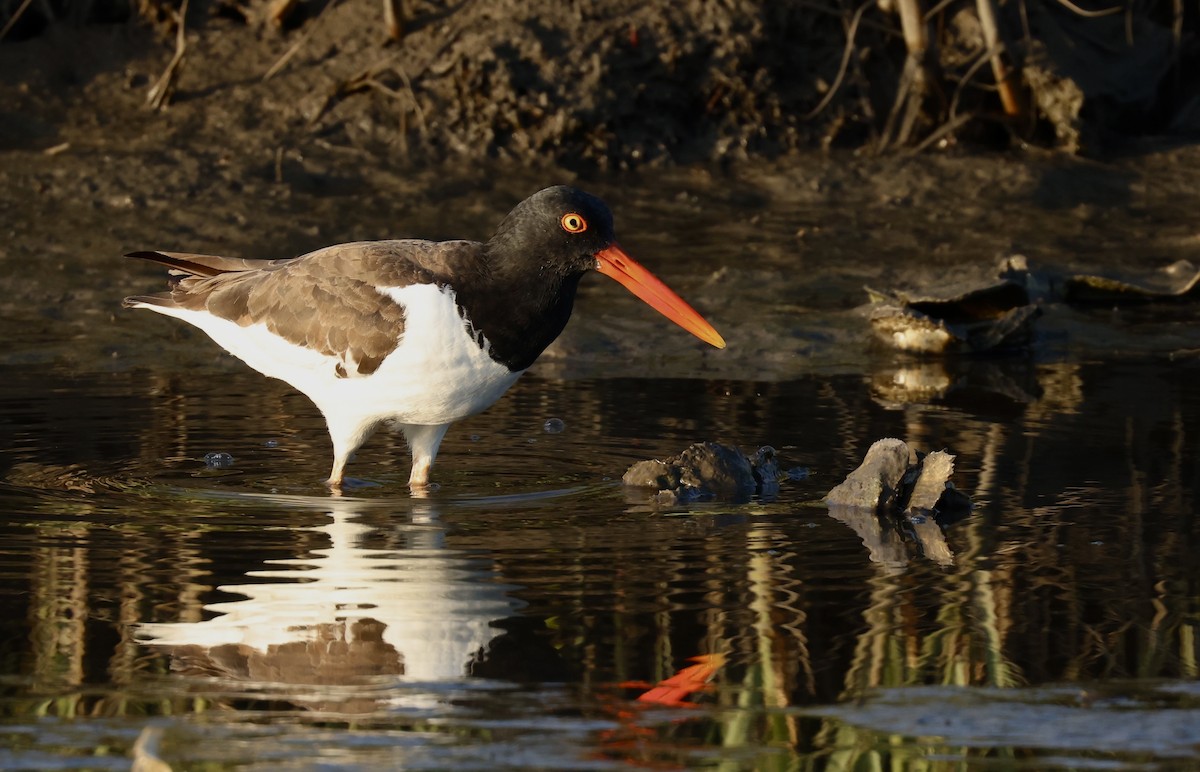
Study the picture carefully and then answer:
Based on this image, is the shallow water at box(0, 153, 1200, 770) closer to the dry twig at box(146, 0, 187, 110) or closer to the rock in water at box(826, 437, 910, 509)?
the rock in water at box(826, 437, 910, 509)

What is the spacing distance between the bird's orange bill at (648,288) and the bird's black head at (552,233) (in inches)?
3.7

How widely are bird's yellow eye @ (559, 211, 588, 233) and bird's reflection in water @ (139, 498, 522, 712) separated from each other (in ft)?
4.92

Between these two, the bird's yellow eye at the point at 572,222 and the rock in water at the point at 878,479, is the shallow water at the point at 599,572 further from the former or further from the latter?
the bird's yellow eye at the point at 572,222

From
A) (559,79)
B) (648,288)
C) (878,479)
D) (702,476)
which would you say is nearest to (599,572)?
(702,476)

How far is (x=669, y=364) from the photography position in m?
9.89

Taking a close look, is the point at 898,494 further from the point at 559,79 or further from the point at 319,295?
the point at 559,79

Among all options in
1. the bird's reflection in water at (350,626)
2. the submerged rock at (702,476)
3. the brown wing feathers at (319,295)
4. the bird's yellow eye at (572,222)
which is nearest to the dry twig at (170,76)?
the brown wing feathers at (319,295)

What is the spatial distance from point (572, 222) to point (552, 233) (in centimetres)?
9

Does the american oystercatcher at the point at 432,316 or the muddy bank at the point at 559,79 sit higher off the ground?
the muddy bank at the point at 559,79

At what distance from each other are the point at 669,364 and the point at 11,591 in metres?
5.02

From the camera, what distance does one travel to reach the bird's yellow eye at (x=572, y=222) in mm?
6961

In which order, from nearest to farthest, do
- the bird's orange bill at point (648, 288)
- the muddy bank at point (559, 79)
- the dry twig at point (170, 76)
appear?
the bird's orange bill at point (648, 288), the dry twig at point (170, 76), the muddy bank at point (559, 79)

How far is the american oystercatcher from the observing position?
679cm

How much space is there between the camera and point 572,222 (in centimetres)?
696
